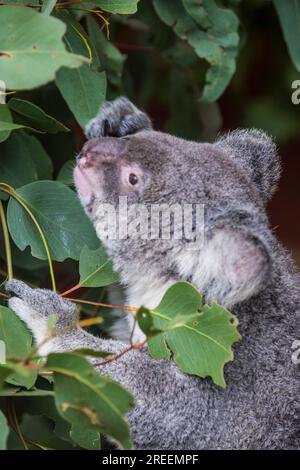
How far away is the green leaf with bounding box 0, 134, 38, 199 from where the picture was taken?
274 cm

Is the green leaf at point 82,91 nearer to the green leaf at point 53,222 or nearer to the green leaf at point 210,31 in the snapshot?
the green leaf at point 53,222

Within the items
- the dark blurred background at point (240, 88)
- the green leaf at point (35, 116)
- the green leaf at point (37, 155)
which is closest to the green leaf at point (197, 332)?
the green leaf at point (35, 116)

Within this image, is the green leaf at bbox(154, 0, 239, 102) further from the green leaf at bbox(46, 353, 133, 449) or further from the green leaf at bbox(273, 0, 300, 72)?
the green leaf at bbox(46, 353, 133, 449)

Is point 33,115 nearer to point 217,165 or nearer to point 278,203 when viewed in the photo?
point 217,165

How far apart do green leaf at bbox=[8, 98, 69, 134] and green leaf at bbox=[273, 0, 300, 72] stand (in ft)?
3.74

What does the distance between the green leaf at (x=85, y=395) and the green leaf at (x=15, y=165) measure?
3.69ft

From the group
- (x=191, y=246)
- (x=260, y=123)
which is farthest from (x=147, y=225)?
(x=260, y=123)

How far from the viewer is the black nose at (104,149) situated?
2471 millimetres

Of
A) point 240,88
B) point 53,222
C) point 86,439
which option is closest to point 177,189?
point 53,222

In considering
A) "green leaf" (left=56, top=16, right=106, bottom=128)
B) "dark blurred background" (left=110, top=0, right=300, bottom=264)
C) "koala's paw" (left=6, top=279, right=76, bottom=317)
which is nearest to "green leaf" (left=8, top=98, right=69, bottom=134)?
"green leaf" (left=56, top=16, right=106, bottom=128)

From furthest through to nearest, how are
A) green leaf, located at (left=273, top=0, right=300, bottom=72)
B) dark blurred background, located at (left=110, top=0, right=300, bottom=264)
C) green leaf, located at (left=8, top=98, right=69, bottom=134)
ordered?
dark blurred background, located at (left=110, top=0, right=300, bottom=264), green leaf, located at (left=273, top=0, right=300, bottom=72), green leaf, located at (left=8, top=98, right=69, bottom=134)

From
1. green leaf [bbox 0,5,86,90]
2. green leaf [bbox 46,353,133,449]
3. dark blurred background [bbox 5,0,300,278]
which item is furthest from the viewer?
dark blurred background [bbox 5,0,300,278]

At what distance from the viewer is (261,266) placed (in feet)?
7.18

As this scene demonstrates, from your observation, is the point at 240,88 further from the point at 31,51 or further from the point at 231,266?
the point at 31,51
